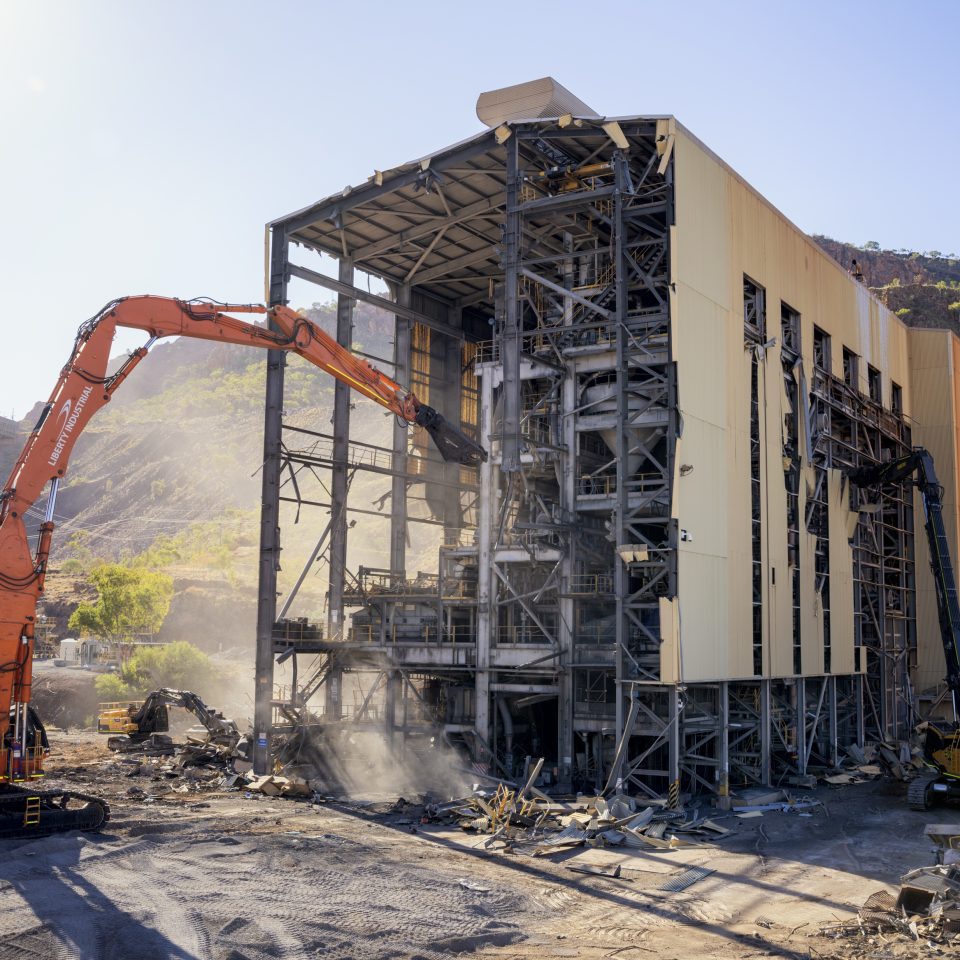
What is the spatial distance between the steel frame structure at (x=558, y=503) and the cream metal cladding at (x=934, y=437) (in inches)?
334

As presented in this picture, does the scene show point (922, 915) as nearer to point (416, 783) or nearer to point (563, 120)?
point (416, 783)

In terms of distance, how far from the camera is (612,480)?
2944 cm

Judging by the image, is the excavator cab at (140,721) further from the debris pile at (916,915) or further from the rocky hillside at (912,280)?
the rocky hillside at (912,280)

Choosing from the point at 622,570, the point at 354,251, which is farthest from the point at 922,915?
the point at 354,251

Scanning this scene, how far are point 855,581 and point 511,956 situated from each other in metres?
28.2

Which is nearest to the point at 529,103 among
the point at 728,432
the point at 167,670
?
the point at 728,432

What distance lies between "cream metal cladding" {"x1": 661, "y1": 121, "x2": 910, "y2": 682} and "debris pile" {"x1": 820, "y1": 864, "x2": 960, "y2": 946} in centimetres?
944

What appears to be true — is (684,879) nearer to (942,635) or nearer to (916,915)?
(916,915)

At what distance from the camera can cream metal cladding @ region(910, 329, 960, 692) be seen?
43.5 meters

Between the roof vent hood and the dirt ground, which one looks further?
the roof vent hood

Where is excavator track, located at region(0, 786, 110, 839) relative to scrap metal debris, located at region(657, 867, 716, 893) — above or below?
above

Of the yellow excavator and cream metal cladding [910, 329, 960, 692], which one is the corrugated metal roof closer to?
the yellow excavator

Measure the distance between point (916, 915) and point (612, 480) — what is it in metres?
16.4

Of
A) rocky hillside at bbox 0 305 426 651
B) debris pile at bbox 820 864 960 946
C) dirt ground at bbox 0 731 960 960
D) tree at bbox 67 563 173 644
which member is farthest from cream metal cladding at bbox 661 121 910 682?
rocky hillside at bbox 0 305 426 651
